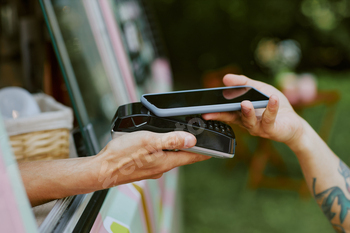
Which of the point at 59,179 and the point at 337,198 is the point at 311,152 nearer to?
the point at 337,198

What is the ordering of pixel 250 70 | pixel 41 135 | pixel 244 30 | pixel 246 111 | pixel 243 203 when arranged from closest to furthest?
pixel 246 111 → pixel 41 135 → pixel 243 203 → pixel 250 70 → pixel 244 30

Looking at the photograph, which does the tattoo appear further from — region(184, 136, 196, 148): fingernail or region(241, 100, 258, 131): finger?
region(184, 136, 196, 148): fingernail

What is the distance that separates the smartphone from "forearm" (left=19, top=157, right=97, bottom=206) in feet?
0.64

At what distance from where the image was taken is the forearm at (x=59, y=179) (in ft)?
1.97

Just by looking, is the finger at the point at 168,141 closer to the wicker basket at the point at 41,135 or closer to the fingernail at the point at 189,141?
the fingernail at the point at 189,141

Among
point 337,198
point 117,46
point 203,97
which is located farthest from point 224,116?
point 117,46

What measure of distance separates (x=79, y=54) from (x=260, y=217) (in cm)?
187

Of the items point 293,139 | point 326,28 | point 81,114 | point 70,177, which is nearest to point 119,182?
point 70,177

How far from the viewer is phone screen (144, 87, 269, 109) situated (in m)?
0.69

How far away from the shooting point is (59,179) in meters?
0.60

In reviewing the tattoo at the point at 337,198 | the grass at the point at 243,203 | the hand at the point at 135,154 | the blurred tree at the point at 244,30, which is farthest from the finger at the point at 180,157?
the blurred tree at the point at 244,30

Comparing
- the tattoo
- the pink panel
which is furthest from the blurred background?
the tattoo

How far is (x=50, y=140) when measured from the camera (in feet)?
2.83

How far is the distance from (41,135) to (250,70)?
3.46m
